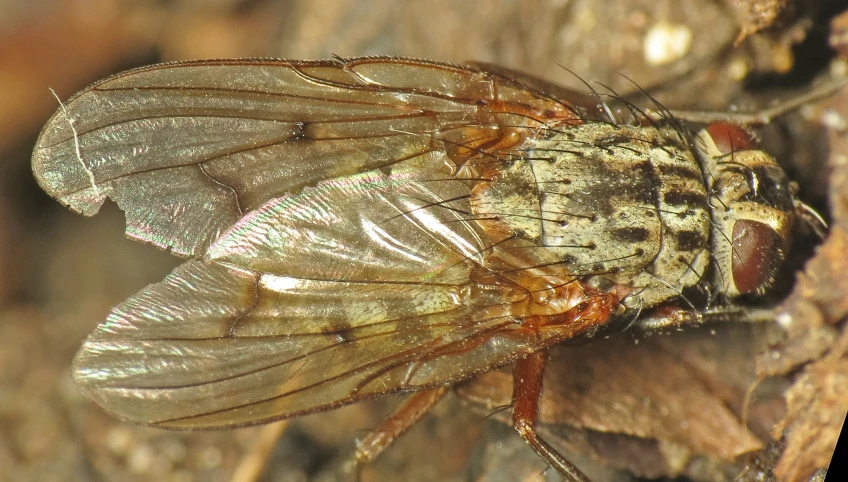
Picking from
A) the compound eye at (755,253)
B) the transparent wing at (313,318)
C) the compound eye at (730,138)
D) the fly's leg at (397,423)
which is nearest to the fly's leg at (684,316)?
the compound eye at (755,253)

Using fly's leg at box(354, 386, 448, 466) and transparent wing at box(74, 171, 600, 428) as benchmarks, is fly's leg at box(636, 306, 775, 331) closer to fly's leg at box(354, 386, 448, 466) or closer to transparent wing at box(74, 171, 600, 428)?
transparent wing at box(74, 171, 600, 428)

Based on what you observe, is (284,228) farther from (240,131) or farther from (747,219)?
(747,219)

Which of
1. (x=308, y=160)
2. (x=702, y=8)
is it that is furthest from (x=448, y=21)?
(x=308, y=160)

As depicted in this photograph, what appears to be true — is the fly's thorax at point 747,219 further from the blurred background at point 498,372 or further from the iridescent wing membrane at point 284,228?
the iridescent wing membrane at point 284,228

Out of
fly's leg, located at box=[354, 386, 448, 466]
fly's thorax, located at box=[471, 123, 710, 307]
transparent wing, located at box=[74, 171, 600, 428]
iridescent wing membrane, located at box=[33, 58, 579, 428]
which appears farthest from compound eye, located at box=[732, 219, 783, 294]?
fly's leg, located at box=[354, 386, 448, 466]

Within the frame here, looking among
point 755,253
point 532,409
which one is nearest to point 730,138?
point 755,253

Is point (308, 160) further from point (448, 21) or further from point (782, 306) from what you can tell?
point (782, 306)

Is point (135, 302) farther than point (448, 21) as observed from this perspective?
No
